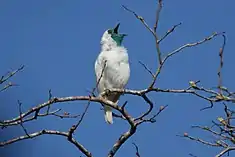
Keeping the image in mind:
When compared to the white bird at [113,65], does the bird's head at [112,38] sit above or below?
above

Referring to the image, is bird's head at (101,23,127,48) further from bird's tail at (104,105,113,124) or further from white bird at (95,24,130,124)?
bird's tail at (104,105,113,124)

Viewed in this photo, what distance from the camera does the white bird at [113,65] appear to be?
7.20 meters

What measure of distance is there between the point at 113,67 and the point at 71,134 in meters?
2.79

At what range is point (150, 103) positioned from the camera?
4848 mm

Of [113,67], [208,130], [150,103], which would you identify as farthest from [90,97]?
[113,67]

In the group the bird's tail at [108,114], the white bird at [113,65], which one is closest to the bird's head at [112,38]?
the white bird at [113,65]

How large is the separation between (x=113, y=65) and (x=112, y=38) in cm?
48

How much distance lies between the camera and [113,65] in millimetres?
7219

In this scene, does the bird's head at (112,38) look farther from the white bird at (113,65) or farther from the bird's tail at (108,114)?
the bird's tail at (108,114)

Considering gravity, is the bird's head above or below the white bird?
above

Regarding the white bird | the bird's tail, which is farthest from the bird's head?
the bird's tail

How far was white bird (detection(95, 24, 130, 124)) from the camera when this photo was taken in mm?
7203

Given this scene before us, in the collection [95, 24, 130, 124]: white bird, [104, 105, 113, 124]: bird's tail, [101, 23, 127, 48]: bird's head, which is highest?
[101, 23, 127, 48]: bird's head

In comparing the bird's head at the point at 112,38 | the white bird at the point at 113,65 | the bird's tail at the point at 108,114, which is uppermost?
the bird's head at the point at 112,38
